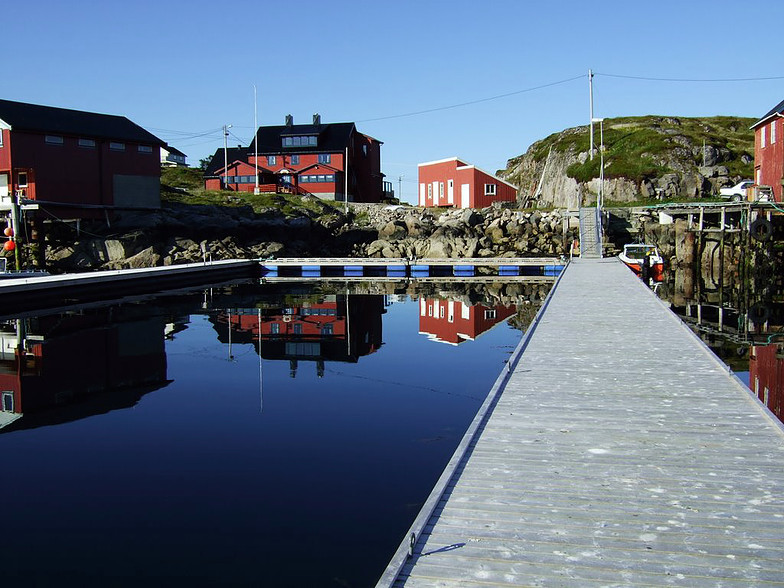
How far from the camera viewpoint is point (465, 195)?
5997cm

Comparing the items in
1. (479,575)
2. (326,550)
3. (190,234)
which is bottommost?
(326,550)

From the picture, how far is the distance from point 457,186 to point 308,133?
15.9 meters

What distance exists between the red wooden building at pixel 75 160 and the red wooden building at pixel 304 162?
1789 cm

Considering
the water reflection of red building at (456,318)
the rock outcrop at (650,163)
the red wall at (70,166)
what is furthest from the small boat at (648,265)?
the red wall at (70,166)

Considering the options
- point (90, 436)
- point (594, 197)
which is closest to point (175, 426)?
point (90, 436)

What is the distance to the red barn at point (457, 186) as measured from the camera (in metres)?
59.6

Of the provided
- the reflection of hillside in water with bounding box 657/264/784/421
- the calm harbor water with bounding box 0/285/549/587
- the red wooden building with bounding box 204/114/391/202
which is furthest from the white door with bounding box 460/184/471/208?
the calm harbor water with bounding box 0/285/549/587

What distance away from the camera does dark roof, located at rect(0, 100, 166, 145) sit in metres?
42.3

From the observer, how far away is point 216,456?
1002 centimetres

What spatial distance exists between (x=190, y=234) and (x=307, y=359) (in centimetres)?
3465

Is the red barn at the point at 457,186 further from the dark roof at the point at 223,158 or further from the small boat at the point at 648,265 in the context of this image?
the small boat at the point at 648,265

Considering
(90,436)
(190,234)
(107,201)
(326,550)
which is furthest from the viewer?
(190,234)

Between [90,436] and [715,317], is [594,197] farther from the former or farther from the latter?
[90,436]

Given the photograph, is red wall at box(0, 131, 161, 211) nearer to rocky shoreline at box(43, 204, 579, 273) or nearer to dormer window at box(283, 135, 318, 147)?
rocky shoreline at box(43, 204, 579, 273)
